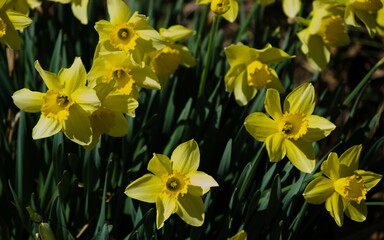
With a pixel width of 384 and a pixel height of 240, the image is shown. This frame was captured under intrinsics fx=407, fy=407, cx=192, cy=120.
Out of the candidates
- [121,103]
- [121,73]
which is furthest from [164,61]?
[121,103]

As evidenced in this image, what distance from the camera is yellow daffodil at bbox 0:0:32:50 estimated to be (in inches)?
68.5

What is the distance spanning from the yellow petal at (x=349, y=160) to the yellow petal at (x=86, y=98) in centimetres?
100

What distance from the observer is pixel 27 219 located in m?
1.76

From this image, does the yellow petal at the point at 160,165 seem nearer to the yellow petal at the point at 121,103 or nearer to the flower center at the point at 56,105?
the yellow petal at the point at 121,103

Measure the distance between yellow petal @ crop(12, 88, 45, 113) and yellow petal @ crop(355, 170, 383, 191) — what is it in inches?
51.8

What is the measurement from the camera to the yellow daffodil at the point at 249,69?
1.85 m

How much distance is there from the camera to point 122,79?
1.67 metres

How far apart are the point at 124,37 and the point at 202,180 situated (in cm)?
68

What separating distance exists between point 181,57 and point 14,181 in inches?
41.6

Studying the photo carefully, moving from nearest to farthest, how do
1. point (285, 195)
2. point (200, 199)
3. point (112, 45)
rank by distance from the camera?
point (200, 199) → point (112, 45) → point (285, 195)

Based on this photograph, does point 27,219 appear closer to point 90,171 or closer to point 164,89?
point 90,171

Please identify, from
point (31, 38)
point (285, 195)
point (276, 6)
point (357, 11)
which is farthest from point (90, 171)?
point (276, 6)

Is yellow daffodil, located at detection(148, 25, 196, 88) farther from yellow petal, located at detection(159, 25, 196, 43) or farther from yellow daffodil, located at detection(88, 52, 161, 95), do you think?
yellow daffodil, located at detection(88, 52, 161, 95)

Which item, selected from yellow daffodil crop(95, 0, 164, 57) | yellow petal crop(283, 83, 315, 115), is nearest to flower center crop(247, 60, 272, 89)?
yellow petal crop(283, 83, 315, 115)
